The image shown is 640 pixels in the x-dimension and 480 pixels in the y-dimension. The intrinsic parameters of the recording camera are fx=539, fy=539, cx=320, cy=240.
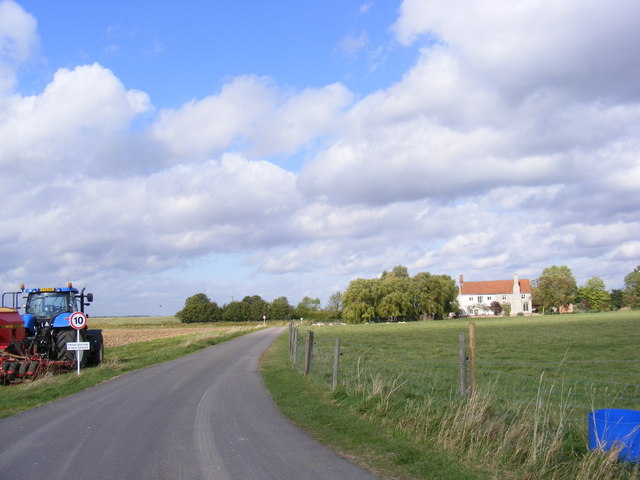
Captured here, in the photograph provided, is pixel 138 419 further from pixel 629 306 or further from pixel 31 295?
pixel 629 306

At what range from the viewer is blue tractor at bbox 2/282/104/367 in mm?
17750

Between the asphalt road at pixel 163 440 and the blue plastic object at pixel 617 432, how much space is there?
8.42 ft

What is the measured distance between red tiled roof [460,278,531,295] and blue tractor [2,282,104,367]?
412 feet

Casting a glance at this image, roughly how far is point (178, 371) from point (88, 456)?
38.0ft

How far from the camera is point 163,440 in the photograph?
7934 millimetres

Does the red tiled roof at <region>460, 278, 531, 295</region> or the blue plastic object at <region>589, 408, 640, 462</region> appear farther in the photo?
the red tiled roof at <region>460, 278, 531, 295</region>

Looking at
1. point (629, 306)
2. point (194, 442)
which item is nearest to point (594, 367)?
point (194, 442)

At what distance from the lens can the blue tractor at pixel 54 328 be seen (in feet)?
58.2

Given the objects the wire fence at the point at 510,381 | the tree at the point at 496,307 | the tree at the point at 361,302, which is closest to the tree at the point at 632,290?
the tree at the point at 496,307

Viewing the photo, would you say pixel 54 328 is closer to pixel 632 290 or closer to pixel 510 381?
pixel 510 381

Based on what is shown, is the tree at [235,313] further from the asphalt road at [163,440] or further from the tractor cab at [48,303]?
the asphalt road at [163,440]

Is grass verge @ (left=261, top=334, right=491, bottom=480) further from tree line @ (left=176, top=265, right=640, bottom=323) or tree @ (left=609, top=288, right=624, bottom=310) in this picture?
tree @ (left=609, top=288, right=624, bottom=310)

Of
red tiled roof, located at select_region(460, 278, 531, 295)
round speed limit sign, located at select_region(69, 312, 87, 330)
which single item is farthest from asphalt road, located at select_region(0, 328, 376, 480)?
red tiled roof, located at select_region(460, 278, 531, 295)

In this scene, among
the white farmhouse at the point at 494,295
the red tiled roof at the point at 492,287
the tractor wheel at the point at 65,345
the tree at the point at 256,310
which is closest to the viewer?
the tractor wheel at the point at 65,345
